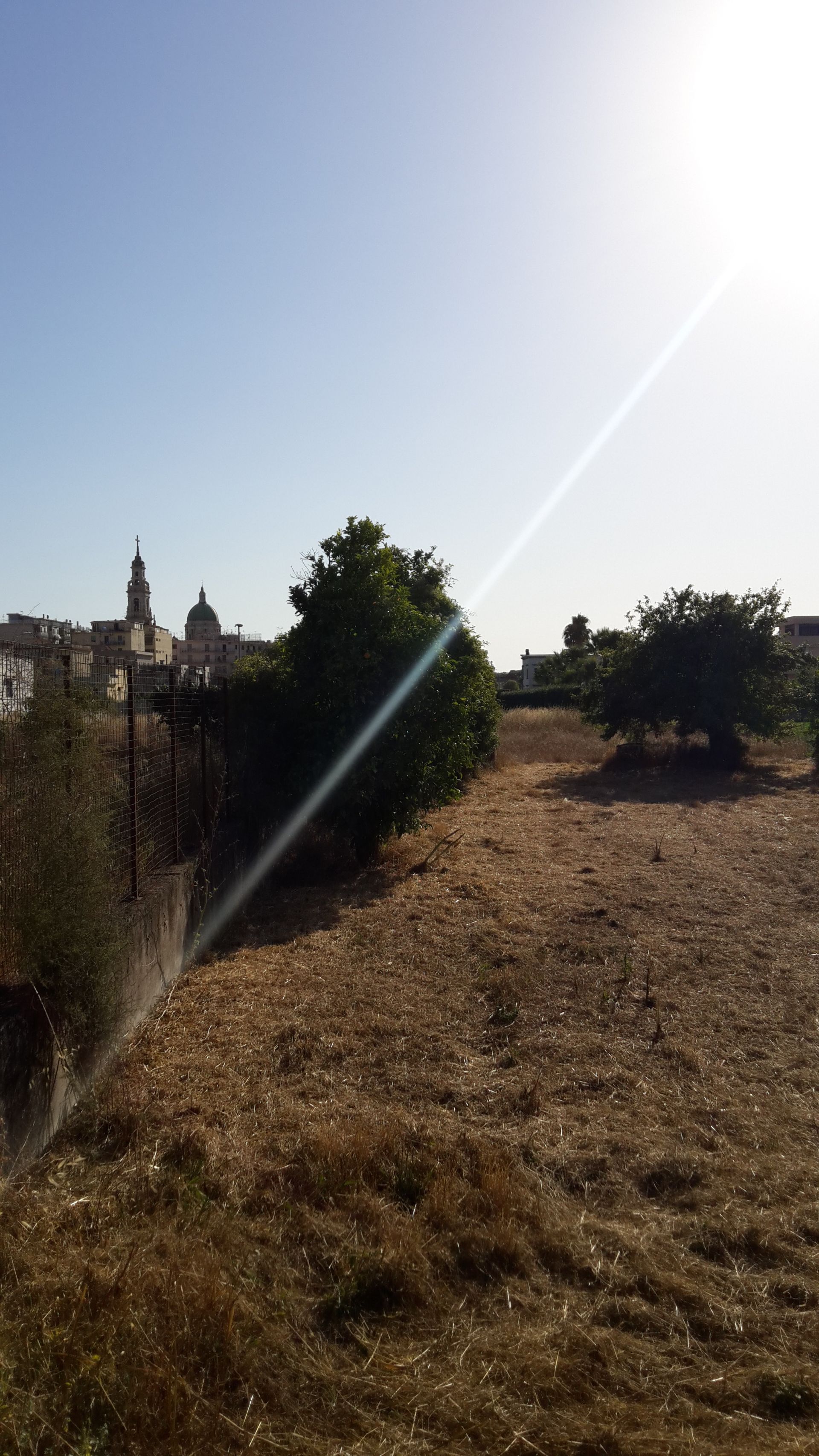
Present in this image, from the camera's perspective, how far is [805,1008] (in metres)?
6.54

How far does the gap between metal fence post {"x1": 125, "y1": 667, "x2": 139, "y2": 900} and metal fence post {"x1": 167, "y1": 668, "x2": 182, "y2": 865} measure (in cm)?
149

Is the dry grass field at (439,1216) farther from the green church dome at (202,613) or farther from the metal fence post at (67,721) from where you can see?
the green church dome at (202,613)

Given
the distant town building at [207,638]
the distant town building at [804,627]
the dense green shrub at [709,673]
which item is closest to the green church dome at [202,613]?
the distant town building at [207,638]

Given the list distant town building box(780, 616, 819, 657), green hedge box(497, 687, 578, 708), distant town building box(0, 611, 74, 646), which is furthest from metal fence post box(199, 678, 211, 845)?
distant town building box(780, 616, 819, 657)

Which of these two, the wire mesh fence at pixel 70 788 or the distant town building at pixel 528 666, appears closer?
the wire mesh fence at pixel 70 788

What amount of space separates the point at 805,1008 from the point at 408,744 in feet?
18.5

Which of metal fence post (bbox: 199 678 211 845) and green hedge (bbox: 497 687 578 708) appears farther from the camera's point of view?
green hedge (bbox: 497 687 578 708)

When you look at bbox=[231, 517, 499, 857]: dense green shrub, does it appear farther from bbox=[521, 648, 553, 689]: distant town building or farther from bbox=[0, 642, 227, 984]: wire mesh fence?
bbox=[521, 648, 553, 689]: distant town building

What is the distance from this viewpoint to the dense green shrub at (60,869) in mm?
4227

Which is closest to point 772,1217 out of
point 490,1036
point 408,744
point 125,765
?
point 490,1036

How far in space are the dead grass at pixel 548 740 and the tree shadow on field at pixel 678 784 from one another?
2488mm

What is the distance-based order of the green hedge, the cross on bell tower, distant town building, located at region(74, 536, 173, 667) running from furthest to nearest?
1. the cross on bell tower
2. the green hedge
3. distant town building, located at region(74, 536, 173, 667)

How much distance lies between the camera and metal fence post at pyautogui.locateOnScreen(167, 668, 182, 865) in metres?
7.89

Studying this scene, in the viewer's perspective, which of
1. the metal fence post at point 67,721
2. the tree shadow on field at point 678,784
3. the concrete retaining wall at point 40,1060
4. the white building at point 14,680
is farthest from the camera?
the tree shadow on field at point 678,784
